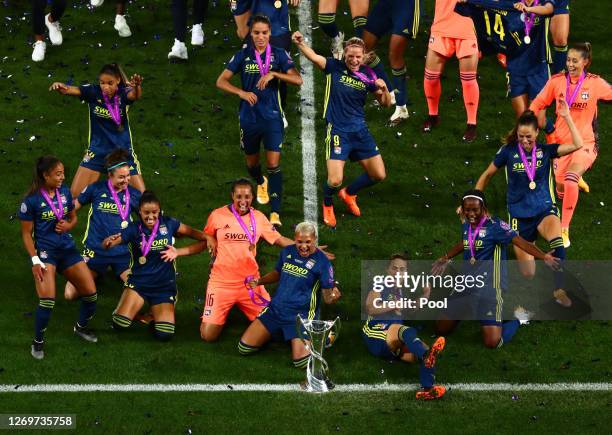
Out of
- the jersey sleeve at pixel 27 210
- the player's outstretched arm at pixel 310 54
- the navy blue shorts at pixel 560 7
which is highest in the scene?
the navy blue shorts at pixel 560 7

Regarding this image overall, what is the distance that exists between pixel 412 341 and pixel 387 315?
50cm

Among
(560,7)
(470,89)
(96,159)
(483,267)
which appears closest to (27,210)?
(96,159)

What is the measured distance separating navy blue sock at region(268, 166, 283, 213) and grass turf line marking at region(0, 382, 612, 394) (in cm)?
270

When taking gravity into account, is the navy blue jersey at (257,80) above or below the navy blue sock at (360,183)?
above

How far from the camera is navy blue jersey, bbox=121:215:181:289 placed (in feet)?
40.1

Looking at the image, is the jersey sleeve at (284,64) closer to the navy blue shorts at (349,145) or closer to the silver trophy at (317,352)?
the navy blue shorts at (349,145)

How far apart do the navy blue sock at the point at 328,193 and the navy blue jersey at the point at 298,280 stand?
1836mm

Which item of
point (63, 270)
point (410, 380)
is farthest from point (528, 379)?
point (63, 270)

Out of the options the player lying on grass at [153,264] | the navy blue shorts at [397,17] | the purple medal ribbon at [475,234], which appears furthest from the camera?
the navy blue shorts at [397,17]

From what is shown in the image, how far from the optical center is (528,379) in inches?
467

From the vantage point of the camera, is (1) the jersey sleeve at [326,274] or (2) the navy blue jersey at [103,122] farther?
(2) the navy blue jersey at [103,122]

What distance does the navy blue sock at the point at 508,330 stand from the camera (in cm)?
1241

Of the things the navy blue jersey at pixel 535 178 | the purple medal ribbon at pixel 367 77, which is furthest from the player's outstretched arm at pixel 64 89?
the navy blue jersey at pixel 535 178

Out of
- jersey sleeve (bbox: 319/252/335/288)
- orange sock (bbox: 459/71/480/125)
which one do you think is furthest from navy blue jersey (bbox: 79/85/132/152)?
orange sock (bbox: 459/71/480/125)
